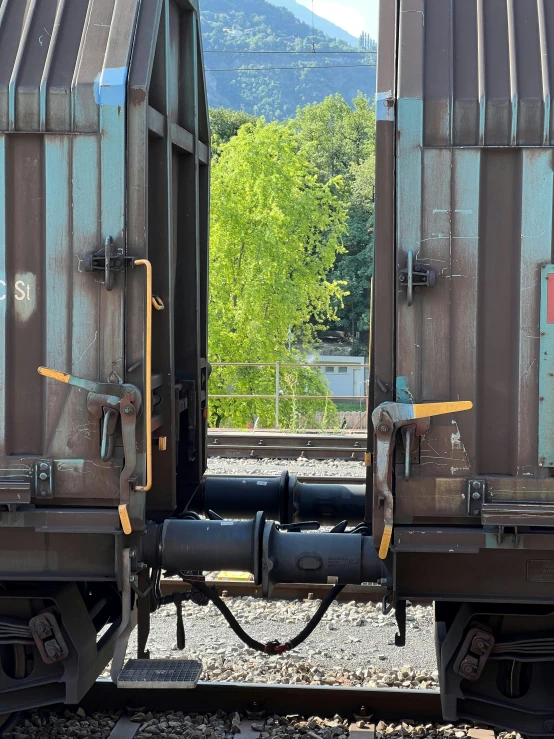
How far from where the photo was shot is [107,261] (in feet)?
12.3

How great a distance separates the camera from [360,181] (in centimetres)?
5069

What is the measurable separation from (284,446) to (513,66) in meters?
9.37

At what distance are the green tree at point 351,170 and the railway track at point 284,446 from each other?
92.3ft

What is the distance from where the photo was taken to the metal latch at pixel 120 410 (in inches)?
148

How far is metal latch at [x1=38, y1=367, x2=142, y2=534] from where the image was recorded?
3748 millimetres

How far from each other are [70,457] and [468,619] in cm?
211

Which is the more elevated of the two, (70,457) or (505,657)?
(70,457)

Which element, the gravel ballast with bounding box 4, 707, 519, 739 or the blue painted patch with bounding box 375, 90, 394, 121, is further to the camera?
the gravel ballast with bounding box 4, 707, 519, 739

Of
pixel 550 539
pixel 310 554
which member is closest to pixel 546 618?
pixel 550 539

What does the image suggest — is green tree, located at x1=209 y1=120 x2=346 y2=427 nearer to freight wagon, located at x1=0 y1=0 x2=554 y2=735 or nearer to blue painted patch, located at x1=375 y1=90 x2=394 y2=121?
freight wagon, located at x1=0 y1=0 x2=554 y2=735

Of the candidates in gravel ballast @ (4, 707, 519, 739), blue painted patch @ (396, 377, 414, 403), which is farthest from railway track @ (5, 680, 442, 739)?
blue painted patch @ (396, 377, 414, 403)

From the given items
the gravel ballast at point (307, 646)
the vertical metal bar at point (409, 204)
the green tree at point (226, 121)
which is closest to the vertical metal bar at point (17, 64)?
the vertical metal bar at point (409, 204)

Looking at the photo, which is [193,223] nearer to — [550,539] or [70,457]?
[70,457]

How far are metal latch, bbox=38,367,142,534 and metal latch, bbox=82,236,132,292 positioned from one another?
1.50 feet
